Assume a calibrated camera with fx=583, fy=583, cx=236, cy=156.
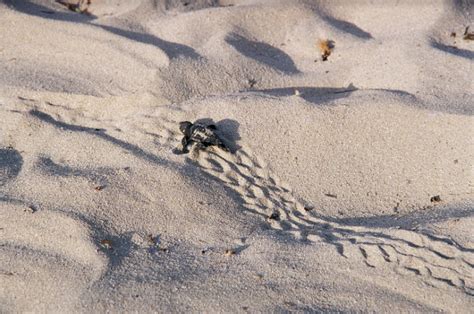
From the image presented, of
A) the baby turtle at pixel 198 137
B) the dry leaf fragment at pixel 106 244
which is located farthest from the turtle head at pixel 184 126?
the dry leaf fragment at pixel 106 244

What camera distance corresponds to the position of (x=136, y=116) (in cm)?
365

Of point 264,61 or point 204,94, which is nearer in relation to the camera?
point 204,94

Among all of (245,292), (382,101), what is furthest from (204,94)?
(245,292)

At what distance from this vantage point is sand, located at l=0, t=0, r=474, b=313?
2.59 meters

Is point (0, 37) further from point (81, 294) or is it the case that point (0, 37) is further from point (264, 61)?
point (81, 294)

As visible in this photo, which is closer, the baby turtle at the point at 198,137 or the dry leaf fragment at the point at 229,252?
the dry leaf fragment at the point at 229,252

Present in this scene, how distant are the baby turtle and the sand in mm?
70

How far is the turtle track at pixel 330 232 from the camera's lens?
2562 mm

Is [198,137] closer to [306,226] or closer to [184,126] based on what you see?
[184,126]

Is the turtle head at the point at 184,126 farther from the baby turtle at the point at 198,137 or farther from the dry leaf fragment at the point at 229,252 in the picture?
the dry leaf fragment at the point at 229,252

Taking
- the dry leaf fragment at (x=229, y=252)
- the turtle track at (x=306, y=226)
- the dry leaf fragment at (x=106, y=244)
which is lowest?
the dry leaf fragment at (x=106, y=244)

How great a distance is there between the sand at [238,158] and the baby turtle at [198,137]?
0.07 meters

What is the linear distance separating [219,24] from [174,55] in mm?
571

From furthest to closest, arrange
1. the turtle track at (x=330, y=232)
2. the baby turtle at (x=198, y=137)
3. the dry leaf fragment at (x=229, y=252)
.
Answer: the baby turtle at (x=198, y=137)
the dry leaf fragment at (x=229, y=252)
the turtle track at (x=330, y=232)
